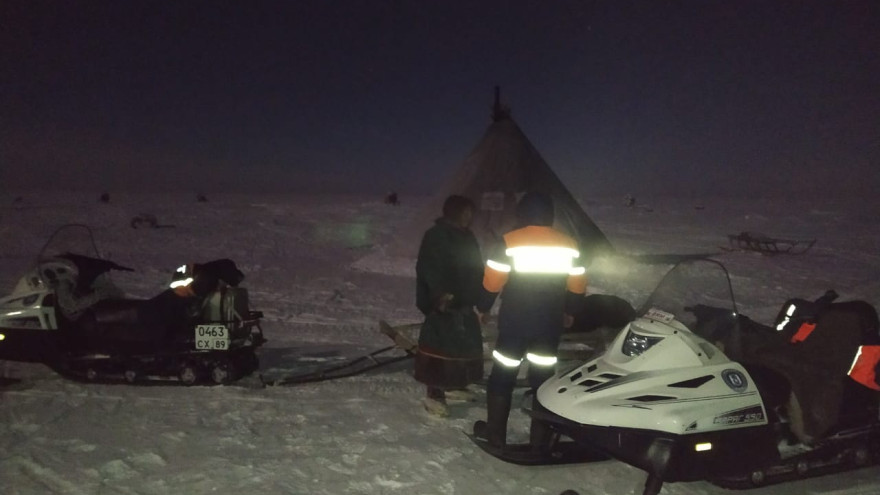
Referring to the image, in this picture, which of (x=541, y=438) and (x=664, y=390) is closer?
(x=664, y=390)

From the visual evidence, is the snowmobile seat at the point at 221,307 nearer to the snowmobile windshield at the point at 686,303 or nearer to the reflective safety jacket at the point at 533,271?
Answer: the reflective safety jacket at the point at 533,271

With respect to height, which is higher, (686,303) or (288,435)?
(686,303)

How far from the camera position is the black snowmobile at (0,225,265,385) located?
5141 millimetres

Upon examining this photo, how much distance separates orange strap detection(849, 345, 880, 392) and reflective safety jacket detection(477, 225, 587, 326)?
1.93 meters

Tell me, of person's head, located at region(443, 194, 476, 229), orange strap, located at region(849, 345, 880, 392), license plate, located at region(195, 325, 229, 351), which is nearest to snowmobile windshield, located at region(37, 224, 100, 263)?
license plate, located at region(195, 325, 229, 351)

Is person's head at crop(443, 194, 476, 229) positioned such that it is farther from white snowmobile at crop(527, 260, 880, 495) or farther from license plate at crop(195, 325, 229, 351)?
license plate at crop(195, 325, 229, 351)

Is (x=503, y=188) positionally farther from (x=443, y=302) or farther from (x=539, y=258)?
(x=539, y=258)

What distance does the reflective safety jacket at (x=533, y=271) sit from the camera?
149 inches

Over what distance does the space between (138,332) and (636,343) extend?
458cm

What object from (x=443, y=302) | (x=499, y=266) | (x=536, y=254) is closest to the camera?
(x=536, y=254)

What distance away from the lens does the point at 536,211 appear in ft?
12.4

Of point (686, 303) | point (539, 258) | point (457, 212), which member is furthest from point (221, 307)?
point (686, 303)

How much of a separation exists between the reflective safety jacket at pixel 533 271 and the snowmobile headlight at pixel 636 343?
0.59m

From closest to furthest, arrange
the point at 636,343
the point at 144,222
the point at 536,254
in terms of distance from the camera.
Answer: the point at 636,343 < the point at 536,254 < the point at 144,222
